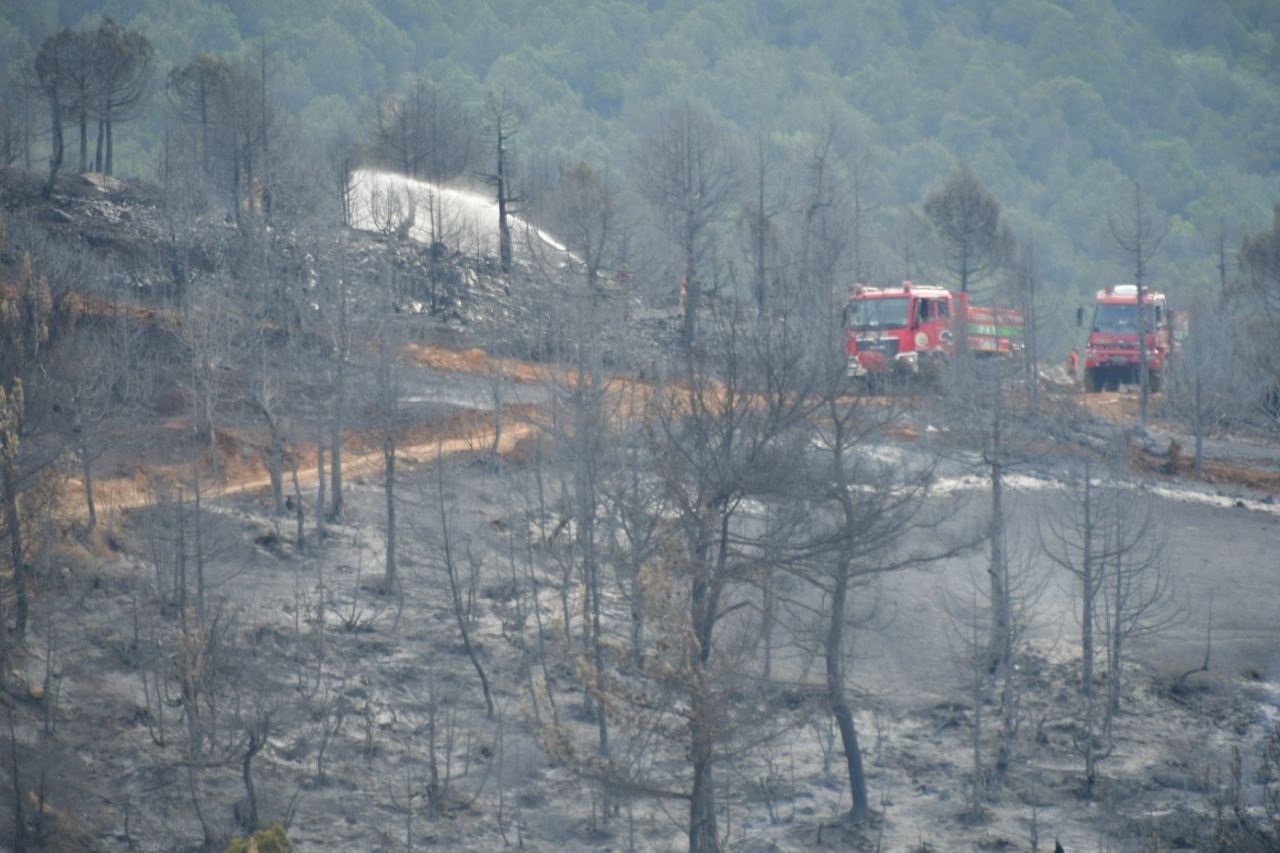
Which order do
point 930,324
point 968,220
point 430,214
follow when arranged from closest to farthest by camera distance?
1. point 930,324
2. point 968,220
3. point 430,214

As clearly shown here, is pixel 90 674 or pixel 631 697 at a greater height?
pixel 631 697

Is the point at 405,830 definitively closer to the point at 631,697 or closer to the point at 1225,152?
the point at 631,697

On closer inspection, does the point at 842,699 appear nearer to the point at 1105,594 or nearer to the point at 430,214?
the point at 1105,594

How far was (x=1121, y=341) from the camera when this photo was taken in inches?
2047

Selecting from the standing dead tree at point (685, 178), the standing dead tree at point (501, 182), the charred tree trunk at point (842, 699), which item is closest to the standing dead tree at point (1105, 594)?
the charred tree trunk at point (842, 699)

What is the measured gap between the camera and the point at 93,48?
184 ft

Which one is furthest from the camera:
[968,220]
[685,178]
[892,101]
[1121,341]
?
[892,101]

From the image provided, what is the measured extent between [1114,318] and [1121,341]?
101cm

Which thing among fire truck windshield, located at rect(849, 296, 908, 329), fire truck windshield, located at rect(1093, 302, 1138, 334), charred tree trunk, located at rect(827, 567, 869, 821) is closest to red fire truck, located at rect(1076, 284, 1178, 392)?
fire truck windshield, located at rect(1093, 302, 1138, 334)

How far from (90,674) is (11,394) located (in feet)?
16.3

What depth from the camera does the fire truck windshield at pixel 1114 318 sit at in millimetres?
52062

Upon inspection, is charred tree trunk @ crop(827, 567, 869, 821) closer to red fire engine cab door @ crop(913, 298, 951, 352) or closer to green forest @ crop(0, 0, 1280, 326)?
red fire engine cab door @ crop(913, 298, 951, 352)

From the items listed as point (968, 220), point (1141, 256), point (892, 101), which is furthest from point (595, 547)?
point (892, 101)

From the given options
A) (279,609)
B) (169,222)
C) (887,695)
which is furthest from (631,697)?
Answer: (169,222)
